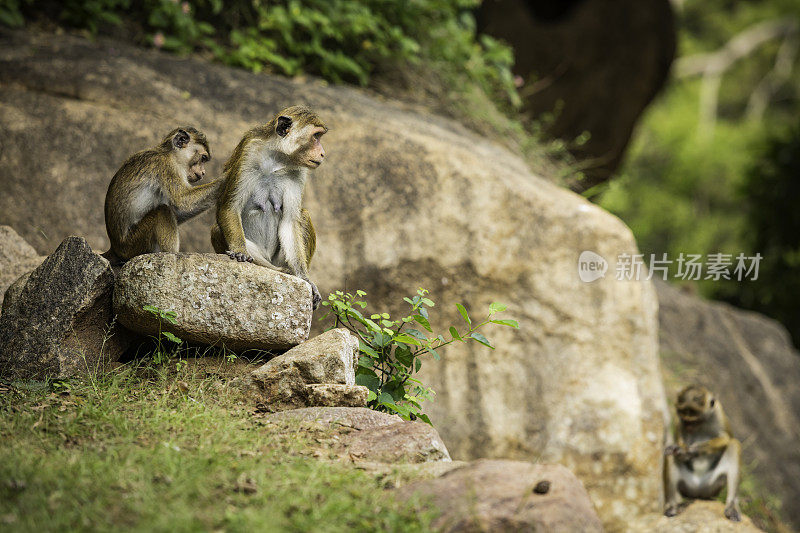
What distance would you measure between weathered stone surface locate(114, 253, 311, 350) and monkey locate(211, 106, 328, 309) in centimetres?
21

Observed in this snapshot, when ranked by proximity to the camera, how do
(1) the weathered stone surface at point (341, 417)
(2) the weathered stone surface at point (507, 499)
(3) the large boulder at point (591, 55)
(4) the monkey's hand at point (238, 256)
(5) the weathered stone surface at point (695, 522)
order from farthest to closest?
(3) the large boulder at point (591, 55)
(5) the weathered stone surface at point (695, 522)
(4) the monkey's hand at point (238, 256)
(1) the weathered stone surface at point (341, 417)
(2) the weathered stone surface at point (507, 499)

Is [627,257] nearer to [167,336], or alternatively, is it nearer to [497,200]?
[497,200]

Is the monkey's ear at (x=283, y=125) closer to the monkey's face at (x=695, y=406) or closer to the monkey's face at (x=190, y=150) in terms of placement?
the monkey's face at (x=190, y=150)

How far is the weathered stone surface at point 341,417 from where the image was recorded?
14.6 ft

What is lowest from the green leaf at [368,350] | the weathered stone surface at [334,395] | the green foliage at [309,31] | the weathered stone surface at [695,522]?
the weathered stone surface at [695,522]

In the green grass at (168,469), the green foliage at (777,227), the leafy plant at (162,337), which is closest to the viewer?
the green grass at (168,469)

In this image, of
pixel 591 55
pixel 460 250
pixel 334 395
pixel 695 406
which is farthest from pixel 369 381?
pixel 591 55

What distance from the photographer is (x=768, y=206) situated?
1440 cm

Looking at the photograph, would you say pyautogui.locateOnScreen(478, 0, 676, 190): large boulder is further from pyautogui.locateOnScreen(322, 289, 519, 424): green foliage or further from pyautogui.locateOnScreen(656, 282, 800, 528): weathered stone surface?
pyautogui.locateOnScreen(322, 289, 519, 424): green foliage

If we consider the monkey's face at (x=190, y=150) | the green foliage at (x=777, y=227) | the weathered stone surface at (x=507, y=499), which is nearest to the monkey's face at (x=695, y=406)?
the weathered stone surface at (x=507, y=499)

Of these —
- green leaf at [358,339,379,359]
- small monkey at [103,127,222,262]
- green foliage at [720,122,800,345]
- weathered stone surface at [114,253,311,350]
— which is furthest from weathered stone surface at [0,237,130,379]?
green foliage at [720,122,800,345]

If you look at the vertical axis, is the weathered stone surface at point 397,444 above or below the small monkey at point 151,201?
below

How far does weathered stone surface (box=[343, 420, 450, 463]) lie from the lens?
13.7 ft

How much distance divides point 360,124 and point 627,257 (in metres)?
2.85
